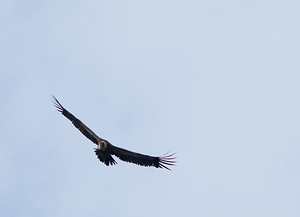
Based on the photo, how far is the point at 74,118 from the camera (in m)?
46.5

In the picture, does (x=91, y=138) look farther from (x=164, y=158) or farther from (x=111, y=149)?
(x=164, y=158)

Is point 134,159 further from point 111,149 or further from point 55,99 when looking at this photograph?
point 55,99

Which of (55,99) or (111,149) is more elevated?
(55,99)

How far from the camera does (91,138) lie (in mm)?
46125

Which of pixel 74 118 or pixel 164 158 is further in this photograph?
pixel 74 118

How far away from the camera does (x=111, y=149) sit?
1768 inches

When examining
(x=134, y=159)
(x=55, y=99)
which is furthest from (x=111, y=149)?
(x=55, y=99)

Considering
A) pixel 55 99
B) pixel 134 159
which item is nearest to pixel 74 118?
pixel 55 99

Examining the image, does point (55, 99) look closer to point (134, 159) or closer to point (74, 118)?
point (74, 118)

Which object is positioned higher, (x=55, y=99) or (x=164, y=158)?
(x=55, y=99)

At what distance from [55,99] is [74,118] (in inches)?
72.0

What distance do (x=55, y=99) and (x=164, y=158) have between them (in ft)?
28.9

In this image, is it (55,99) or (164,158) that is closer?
(164,158)

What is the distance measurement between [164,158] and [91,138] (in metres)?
5.71
